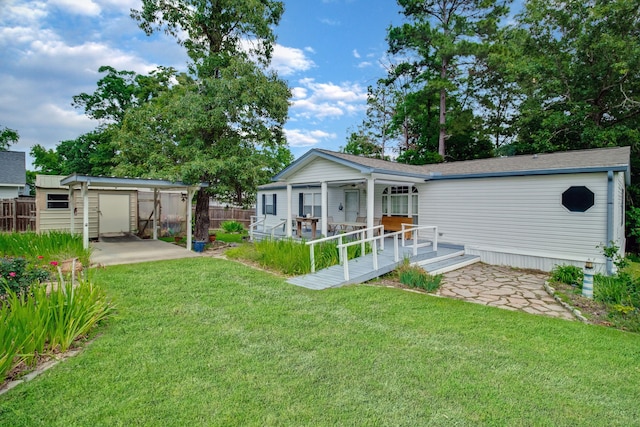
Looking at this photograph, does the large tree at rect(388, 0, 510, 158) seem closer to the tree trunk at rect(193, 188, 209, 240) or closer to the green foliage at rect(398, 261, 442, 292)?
the tree trunk at rect(193, 188, 209, 240)

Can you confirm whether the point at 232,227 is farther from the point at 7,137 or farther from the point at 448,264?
the point at 7,137

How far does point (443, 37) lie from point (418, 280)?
19.1 metres

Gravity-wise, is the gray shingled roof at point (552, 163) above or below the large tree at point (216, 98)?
below

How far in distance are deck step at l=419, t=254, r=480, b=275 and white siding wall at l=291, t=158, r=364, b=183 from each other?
11.0ft

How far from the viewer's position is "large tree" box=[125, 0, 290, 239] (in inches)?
464

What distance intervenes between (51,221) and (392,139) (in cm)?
2379

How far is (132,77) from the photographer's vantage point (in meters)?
24.8

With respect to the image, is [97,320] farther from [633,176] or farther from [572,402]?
[633,176]

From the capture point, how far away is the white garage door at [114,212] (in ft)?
48.4

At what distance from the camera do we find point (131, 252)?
10789mm

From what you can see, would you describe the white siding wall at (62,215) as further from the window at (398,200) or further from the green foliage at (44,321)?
the window at (398,200)

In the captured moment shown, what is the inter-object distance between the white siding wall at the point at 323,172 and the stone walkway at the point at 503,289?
424cm

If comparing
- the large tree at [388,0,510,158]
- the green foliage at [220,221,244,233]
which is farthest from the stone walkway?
the large tree at [388,0,510,158]

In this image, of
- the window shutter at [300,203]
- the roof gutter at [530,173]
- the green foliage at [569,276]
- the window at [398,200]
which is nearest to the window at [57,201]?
the window shutter at [300,203]
